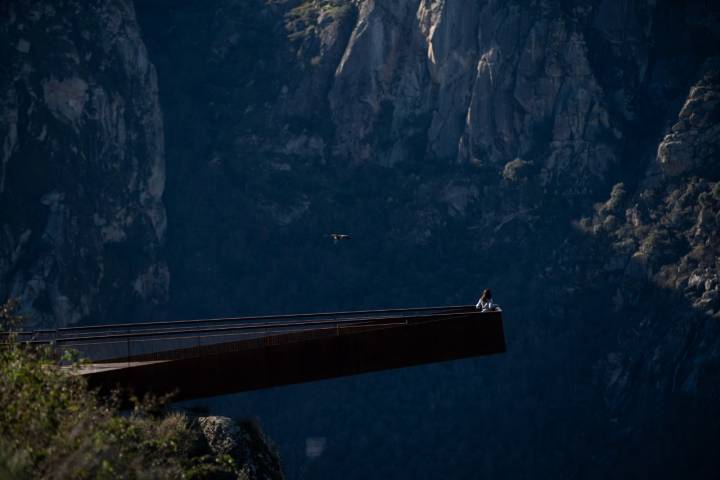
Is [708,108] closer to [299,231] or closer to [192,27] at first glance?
[299,231]

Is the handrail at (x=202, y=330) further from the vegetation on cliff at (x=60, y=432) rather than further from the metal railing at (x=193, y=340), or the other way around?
the vegetation on cliff at (x=60, y=432)

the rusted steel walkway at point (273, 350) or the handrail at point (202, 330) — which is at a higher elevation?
the handrail at point (202, 330)

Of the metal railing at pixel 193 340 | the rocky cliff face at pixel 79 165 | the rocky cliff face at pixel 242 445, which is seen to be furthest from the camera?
the rocky cliff face at pixel 79 165

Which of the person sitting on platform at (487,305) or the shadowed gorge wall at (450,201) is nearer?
the person sitting on platform at (487,305)

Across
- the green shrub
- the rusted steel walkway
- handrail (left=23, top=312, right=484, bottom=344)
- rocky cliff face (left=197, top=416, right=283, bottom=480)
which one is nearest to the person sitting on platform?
the rusted steel walkway

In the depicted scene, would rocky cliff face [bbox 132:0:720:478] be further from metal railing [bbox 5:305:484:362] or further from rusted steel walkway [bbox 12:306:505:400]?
metal railing [bbox 5:305:484:362]

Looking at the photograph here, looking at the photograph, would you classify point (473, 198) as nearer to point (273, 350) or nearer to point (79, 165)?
point (79, 165)

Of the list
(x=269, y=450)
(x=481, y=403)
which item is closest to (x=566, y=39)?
(x=481, y=403)

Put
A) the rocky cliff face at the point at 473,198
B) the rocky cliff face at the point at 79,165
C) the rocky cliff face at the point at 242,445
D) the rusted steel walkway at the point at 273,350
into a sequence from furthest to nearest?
the rocky cliff face at the point at 473,198 → the rocky cliff face at the point at 79,165 → the rocky cliff face at the point at 242,445 → the rusted steel walkway at the point at 273,350

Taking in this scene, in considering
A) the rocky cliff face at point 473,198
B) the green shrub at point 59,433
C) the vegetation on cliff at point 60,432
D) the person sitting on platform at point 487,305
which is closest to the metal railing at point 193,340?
the person sitting on platform at point 487,305
